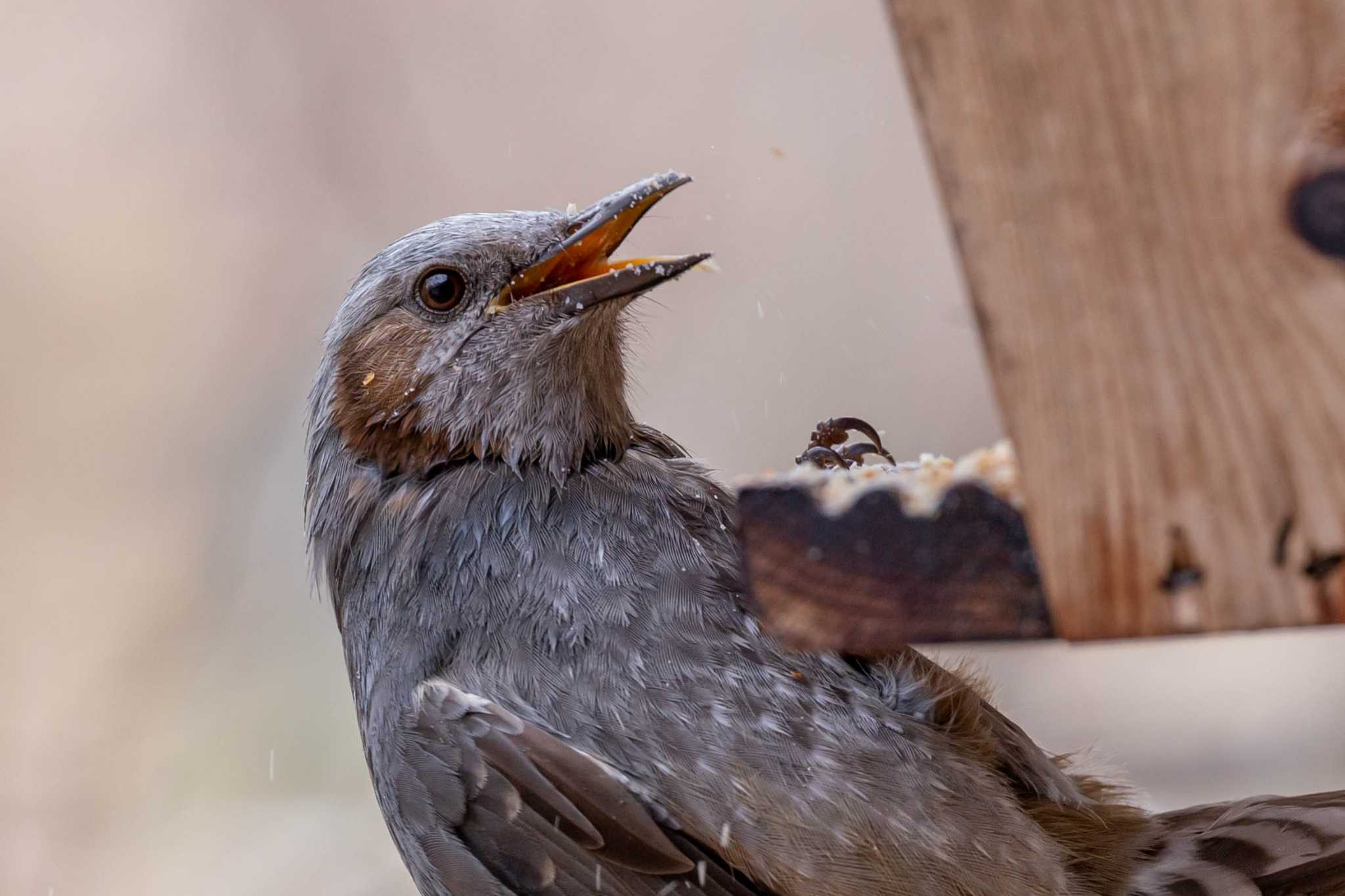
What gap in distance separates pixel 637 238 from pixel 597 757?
4583 millimetres

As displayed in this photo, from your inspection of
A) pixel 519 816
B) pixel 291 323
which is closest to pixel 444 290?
pixel 519 816

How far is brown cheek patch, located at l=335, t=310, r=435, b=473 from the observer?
3215 millimetres

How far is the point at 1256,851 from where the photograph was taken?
9.93 feet

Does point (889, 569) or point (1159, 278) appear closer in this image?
point (1159, 278)

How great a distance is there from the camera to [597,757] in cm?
277

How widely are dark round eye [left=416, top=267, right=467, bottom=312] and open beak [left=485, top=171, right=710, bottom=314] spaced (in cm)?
9

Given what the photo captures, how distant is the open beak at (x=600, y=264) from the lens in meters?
2.97

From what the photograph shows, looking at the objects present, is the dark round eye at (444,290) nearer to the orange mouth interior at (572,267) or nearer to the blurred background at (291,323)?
the orange mouth interior at (572,267)

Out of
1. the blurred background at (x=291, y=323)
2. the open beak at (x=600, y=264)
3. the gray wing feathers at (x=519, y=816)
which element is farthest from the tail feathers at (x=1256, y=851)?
the blurred background at (x=291, y=323)

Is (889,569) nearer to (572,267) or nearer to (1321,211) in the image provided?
(1321,211)

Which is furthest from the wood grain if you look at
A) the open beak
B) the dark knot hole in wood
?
the open beak

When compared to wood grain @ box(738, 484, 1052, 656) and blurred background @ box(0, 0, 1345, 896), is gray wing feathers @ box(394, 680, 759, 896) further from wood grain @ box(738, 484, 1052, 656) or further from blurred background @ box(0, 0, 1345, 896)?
blurred background @ box(0, 0, 1345, 896)

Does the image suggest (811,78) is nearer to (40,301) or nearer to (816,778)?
(40,301)

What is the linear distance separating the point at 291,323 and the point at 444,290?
194 inches
